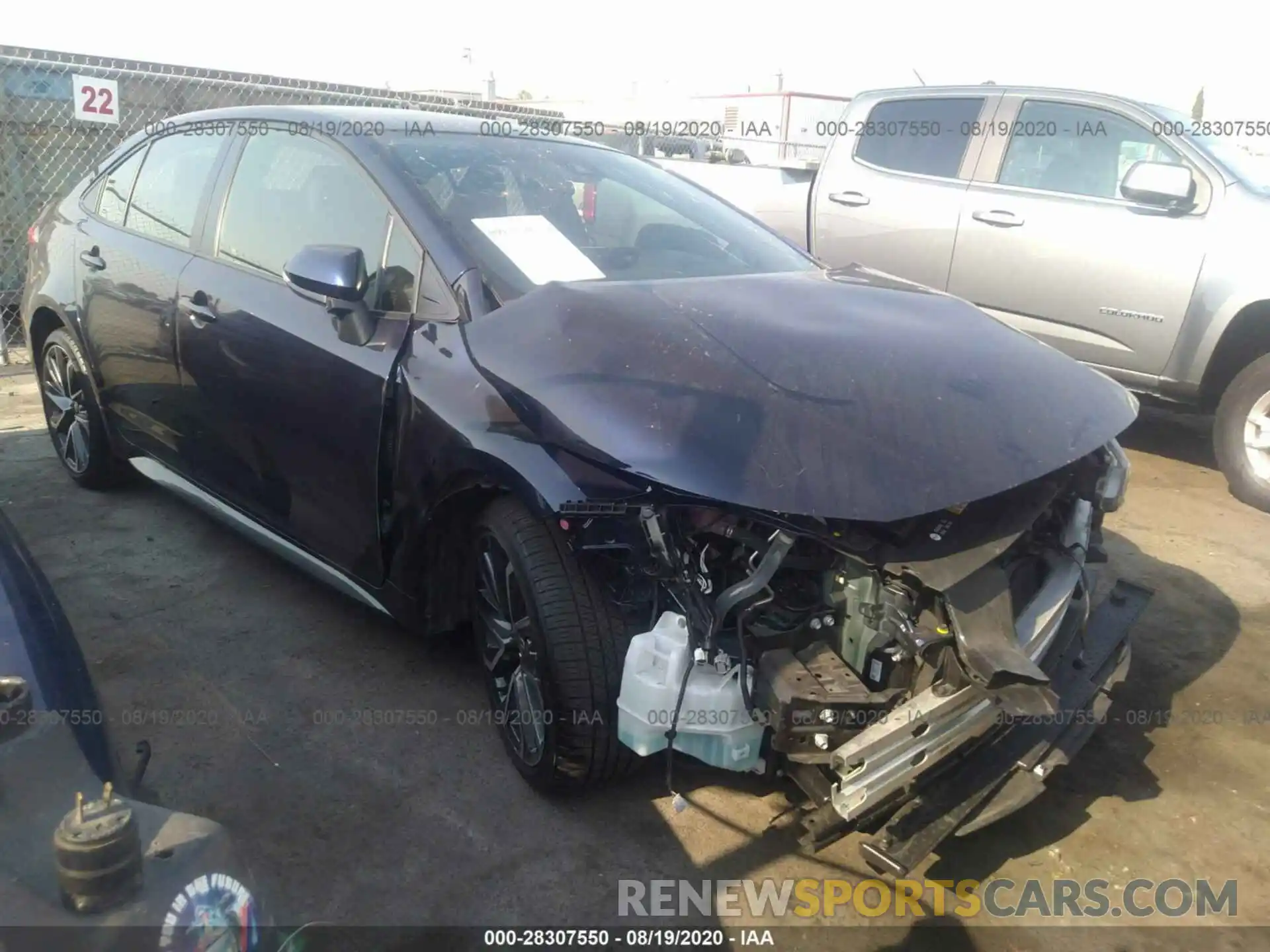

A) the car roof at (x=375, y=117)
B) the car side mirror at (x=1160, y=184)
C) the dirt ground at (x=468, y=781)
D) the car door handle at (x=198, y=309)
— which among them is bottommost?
the dirt ground at (x=468, y=781)

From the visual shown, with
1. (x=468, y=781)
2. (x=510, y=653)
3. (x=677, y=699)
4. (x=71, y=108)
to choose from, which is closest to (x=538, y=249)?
(x=510, y=653)

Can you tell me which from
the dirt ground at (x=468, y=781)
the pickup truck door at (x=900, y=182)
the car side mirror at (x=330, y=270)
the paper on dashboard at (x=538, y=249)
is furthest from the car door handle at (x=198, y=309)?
the pickup truck door at (x=900, y=182)

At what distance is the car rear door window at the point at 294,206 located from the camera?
301 centimetres

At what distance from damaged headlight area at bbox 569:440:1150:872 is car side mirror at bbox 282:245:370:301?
3.09ft

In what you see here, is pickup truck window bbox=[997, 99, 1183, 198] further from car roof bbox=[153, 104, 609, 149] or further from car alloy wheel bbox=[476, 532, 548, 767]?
car alloy wheel bbox=[476, 532, 548, 767]

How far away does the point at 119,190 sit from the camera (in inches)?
168

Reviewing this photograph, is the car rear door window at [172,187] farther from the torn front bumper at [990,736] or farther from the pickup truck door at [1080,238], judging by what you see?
the pickup truck door at [1080,238]

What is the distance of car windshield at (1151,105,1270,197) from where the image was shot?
5.16m

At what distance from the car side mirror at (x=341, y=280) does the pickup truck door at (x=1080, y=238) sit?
403 cm

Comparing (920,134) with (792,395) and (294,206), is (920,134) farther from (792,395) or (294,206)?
(792,395)

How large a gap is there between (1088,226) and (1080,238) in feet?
0.24

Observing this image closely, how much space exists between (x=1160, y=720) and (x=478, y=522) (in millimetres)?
2256

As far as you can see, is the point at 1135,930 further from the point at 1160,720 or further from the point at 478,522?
the point at 478,522

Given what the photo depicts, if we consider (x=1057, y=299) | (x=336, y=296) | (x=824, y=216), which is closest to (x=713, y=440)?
(x=336, y=296)
